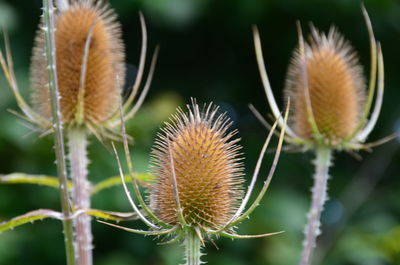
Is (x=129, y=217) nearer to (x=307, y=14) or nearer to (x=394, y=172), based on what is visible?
(x=307, y=14)

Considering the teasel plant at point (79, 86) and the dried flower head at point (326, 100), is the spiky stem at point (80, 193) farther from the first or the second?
the dried flower head at point (326, 100)

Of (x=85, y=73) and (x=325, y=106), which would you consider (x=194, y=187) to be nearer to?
(x=85, y=73)

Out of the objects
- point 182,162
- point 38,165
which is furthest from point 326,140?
point 38,165

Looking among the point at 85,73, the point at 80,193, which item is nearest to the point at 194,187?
the point at 80,193

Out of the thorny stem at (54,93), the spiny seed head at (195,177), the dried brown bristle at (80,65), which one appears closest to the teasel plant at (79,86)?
the dried brown bristle at (80,65)

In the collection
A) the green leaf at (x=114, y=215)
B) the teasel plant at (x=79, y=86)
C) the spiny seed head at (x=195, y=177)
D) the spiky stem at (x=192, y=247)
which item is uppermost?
the teasel plant at (x=79, y=86)

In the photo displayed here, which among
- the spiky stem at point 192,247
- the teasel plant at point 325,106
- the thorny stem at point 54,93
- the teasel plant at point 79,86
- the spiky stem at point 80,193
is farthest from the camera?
the teasel plant at point 325,106
